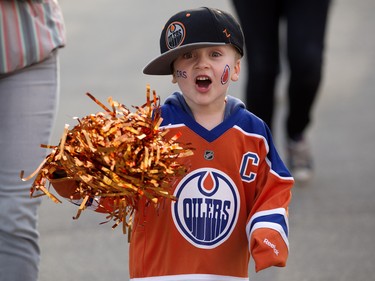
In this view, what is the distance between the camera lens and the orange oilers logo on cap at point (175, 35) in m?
3.68

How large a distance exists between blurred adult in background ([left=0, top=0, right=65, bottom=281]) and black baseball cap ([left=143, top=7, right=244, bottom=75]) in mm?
624

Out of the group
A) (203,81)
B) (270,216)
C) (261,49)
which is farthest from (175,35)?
(261,49)

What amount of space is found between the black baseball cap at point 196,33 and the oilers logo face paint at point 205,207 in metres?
0.43

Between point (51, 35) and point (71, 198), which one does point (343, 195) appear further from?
point (71, 198)

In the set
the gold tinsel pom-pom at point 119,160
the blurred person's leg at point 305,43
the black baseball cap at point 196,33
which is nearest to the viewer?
the gold tinsel pom-pom at point 119,160

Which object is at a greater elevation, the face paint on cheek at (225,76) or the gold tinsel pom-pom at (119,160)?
the face paint on cheek at (225,76)

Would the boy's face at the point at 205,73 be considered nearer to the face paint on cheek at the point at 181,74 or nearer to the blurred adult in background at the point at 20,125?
the face paint on cheek at the point at 181,74

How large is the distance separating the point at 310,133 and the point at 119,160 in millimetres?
5513

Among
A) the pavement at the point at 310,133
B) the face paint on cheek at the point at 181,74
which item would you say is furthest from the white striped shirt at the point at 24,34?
the pavement at the point at 310,133

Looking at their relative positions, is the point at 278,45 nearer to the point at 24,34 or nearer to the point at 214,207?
the point at 24,34

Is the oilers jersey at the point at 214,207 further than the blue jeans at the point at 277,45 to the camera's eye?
No

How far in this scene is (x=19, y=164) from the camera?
4.13 m

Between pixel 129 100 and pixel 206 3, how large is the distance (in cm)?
397

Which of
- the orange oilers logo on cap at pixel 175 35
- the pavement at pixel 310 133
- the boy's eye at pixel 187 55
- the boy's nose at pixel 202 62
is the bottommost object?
the pavement at pixel 310 133
